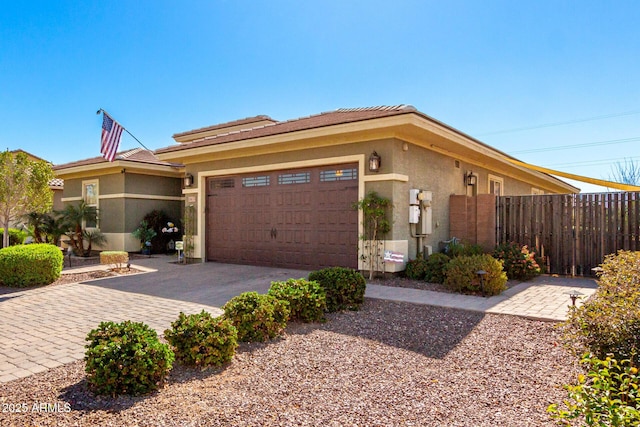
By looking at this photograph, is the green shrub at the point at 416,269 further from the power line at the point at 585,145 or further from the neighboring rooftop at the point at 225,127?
the power line at the point at 585,145

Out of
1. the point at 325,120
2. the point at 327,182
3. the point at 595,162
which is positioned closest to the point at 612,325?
the point at 327,182

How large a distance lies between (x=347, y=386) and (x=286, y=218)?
22.8 ft

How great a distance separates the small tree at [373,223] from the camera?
8.52m

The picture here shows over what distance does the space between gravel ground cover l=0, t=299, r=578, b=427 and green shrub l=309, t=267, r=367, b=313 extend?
0.93 m

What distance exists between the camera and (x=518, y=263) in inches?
355

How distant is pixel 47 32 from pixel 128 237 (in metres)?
7.02

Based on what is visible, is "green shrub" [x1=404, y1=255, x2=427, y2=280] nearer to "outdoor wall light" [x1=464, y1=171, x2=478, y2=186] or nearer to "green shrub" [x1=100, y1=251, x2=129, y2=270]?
"outdoor wall light" [x1=464, y1=171, x2=478, y2=186]

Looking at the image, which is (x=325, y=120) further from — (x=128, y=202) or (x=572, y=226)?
(x=128, y=202)

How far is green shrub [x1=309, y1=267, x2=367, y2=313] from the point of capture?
19.8 feet

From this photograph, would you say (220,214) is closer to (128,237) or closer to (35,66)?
(128,237)

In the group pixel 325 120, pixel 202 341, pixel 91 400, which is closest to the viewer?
pixel 91 400

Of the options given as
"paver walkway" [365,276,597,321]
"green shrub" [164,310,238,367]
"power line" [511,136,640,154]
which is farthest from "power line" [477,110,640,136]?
"green shrub" [164,310,238,367]

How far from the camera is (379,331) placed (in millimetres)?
5148

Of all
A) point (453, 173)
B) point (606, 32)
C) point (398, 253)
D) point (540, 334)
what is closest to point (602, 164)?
point (606, 32)
